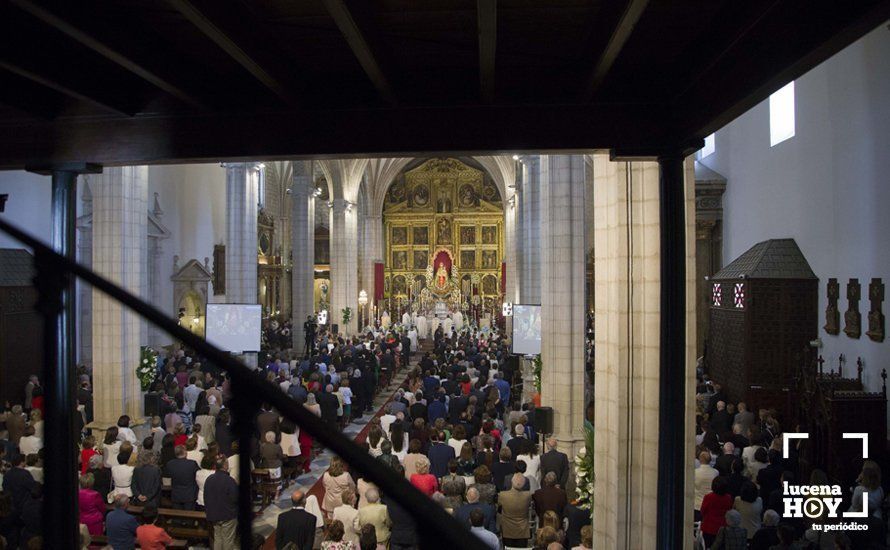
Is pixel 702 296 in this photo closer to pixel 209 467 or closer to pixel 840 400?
pixel 840 400

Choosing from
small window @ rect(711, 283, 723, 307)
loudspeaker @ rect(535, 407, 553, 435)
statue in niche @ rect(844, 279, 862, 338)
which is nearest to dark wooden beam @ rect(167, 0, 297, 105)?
loudspeaker @ rect(535, 407, 553, 435)

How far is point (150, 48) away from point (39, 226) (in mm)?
14498

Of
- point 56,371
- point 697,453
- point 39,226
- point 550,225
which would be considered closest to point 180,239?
point 39,226

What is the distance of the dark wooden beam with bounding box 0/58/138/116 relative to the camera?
12.6 feet

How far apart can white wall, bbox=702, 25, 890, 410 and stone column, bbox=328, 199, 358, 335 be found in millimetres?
21052

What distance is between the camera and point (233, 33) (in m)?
3.61

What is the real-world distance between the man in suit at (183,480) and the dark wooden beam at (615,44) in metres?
6.10

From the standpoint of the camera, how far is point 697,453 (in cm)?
840

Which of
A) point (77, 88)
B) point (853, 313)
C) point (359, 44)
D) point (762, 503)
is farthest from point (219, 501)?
point (853, 313)

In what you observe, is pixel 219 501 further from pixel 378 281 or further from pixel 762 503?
pixel 378 281

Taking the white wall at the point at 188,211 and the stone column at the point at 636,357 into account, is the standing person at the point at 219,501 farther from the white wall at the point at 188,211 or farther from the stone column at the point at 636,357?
the white wall at the point at 188,211

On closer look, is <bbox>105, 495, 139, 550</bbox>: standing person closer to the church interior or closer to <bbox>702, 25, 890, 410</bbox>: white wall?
the church interior

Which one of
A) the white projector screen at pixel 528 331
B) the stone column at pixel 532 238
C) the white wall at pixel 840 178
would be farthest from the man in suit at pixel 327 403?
the stone column at pixel 532 238

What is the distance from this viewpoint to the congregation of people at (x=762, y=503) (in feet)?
19.9
